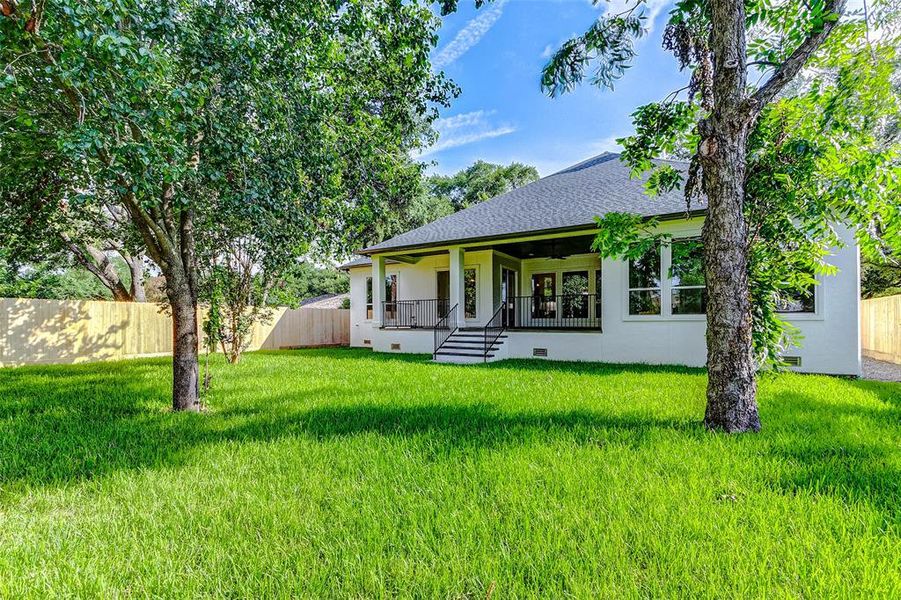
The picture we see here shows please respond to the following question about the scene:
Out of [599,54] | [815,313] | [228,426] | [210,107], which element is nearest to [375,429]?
[228,426]

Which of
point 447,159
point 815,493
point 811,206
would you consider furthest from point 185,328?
point 447,159

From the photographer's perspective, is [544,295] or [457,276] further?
[544,295]

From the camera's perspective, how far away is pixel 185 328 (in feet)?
17.2

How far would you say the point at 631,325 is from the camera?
960 cm

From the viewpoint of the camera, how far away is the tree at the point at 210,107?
3139 mm

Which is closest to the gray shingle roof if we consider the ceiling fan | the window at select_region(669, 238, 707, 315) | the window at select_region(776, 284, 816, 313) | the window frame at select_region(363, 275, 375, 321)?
the ceiling fan

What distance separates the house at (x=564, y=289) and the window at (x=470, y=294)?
0.04 m

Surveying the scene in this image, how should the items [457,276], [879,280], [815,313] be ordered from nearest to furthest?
[815,313] < [457,276] < [879,280]

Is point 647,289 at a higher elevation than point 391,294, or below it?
below

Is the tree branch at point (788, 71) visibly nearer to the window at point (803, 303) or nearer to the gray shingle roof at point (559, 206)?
the gray shingle roof at point (559, 206)

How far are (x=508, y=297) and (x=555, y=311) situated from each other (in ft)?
5.33

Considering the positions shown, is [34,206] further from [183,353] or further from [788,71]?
[788,71]

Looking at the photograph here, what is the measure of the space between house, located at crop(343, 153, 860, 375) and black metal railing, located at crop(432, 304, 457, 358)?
0.05 m

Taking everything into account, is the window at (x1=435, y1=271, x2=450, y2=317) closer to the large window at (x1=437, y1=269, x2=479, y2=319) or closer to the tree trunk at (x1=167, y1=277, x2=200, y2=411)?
the large window at (x1=437, y1=269, x2=479, y2=319)
